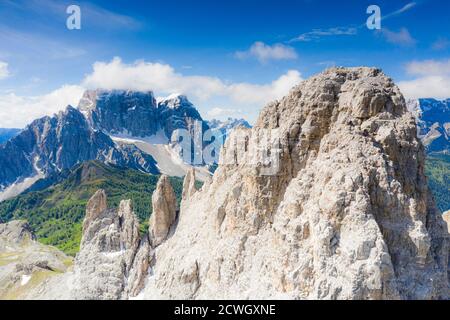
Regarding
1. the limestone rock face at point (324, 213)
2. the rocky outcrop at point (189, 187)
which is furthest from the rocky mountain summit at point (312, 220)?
the rocky outcrop at point (189, 187)

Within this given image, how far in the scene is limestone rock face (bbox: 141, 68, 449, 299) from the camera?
1817 inches

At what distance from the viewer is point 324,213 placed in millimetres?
48750

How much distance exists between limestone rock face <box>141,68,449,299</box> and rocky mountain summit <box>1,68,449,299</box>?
0.14 meters

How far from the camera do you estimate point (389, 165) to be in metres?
51.8

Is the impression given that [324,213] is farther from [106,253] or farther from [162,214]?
[106,253]

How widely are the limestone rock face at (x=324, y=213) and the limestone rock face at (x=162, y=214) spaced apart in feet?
28.4

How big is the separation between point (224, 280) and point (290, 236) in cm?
1284

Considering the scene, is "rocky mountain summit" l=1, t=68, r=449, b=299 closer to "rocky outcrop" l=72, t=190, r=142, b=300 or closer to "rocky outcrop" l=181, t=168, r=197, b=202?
"rocky outcrop" l=72, t=190, r=142, b=300

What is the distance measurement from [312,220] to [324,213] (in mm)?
1563

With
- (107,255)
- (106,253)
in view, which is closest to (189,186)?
(106,253)

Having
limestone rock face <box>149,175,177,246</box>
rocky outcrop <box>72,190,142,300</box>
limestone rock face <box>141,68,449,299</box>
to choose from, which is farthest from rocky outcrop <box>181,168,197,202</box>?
limestone rock face <box>141,68,449,299</box>

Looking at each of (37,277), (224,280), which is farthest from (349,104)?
(37,277)
